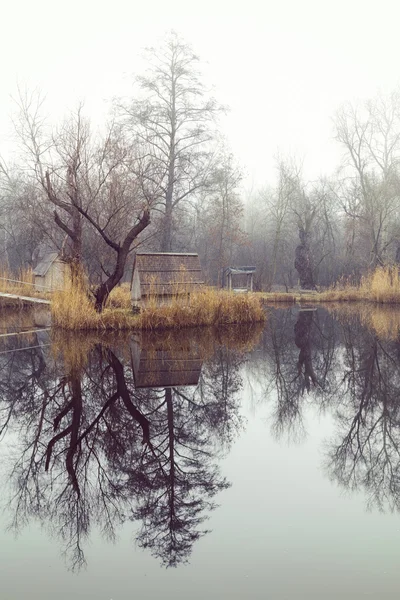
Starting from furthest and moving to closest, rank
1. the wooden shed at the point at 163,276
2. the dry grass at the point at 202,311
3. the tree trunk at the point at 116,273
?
1. the wooden shed at the point at 163,276
2. the tree trunk at the point at 116,273
3. the dry grass at the point at 202,311

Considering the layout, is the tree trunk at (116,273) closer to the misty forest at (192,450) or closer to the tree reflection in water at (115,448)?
the misty forest at (192,450)

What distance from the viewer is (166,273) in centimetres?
1608

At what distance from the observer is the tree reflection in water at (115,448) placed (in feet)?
12.6

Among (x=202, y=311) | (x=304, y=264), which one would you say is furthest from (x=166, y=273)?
(x=304, y=264)

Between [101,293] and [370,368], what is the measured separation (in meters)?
8.11

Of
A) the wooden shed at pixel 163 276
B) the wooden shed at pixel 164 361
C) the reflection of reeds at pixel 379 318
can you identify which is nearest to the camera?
the wooden shed at pixel 164 361

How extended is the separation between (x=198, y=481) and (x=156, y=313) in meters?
9.30

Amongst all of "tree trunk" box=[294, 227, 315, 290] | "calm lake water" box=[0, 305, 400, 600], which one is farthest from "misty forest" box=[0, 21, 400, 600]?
"tree trunk" box=[294, 227, 315, 290]

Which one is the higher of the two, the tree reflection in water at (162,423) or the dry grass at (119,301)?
the dry grass at (119,301)

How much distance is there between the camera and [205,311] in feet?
46.6

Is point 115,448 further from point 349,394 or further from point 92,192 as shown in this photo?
point 92,192

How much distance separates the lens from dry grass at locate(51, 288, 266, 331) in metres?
13.4

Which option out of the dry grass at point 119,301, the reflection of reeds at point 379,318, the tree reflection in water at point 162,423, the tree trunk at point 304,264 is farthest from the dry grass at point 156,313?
the tree trunk at point 304,264

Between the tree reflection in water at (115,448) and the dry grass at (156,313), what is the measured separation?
4.02 metres
